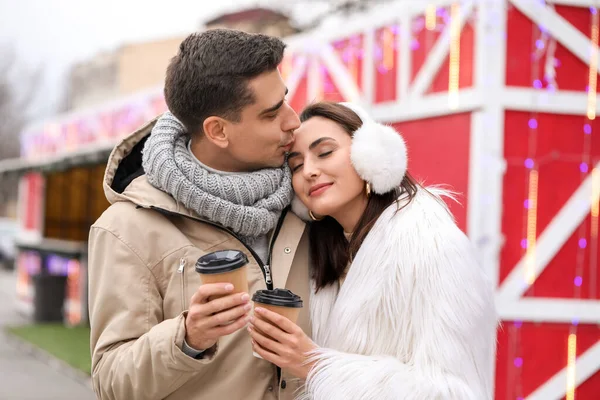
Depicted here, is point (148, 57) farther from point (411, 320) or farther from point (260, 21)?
point (411, 320)

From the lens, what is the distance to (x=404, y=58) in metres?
6.05

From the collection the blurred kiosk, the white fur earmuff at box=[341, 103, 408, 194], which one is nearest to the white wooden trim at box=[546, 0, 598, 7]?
the white fur earmuff at box=[341, 103, 408, 194]

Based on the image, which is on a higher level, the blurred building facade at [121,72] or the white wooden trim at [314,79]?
the blurred building facade at [121,72]

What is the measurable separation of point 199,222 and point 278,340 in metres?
0.50

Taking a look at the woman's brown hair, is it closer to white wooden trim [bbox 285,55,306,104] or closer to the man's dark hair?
the man's dark hair

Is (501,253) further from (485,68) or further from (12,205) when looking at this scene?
(12,205)

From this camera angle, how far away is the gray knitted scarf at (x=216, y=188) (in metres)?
2.25

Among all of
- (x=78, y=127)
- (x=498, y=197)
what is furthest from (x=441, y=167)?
(x=78, y=127)

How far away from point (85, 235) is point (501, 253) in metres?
12.4

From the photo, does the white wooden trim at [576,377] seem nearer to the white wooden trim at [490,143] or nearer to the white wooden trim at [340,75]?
the white wooden trim at [490,143]

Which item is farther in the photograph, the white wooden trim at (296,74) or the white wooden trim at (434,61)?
the white wooden trim at (296,74)

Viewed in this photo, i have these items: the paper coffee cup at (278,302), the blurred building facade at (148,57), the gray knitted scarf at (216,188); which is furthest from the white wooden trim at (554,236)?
the blurred building facade at (148,57)

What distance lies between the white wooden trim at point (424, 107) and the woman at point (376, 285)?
113 inches

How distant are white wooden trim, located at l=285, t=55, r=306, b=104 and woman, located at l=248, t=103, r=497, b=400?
4.95 metres
